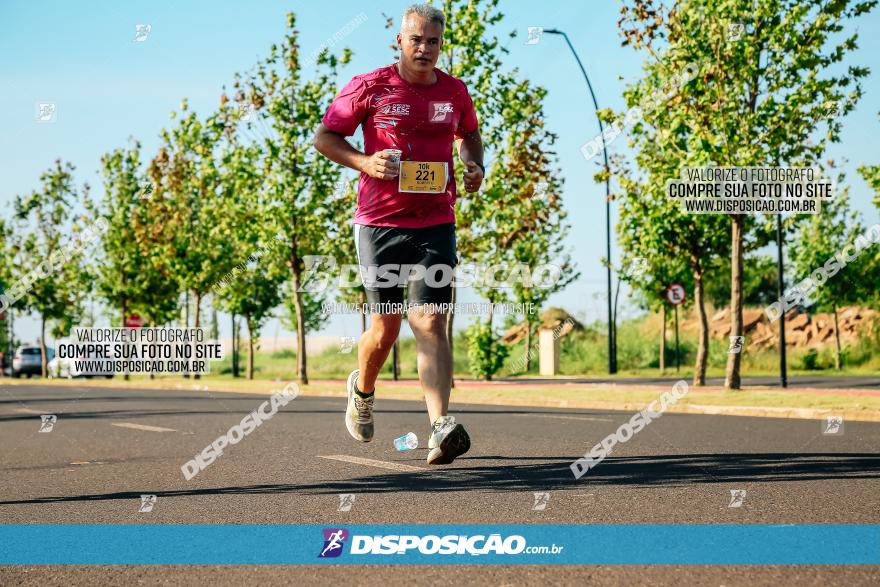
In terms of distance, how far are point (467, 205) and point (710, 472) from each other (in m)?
16.9

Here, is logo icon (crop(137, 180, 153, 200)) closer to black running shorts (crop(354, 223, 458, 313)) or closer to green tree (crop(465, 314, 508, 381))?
green tree (crop(465, 314, 508, 381))

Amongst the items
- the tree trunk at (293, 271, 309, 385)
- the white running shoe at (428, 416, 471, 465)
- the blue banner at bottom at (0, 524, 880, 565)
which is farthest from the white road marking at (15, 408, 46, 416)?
the white running shoe at (428, 416, 471, 465)

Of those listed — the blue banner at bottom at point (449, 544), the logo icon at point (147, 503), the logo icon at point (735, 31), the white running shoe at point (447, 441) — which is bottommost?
the logo icon at point (147, 503)

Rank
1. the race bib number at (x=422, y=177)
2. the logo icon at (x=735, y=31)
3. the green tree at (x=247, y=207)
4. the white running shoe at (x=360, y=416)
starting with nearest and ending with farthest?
the race bib number at (x=422, y=177) < the white running shoe at (x=360, y=416) < the logo icon at (x=735, y=31) < the green tree at (x=247, y=207)

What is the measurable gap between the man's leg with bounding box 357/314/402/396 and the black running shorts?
0.20 m

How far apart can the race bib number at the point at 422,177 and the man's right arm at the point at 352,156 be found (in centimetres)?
10

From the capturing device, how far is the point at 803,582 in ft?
12.2

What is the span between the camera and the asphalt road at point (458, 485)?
13.1 ft

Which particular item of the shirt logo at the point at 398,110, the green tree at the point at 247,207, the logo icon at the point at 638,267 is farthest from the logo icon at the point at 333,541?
the logo icon at the point at 638,267

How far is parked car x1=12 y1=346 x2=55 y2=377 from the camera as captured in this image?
5791 centimetres

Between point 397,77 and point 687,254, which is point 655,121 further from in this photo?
point 397,77

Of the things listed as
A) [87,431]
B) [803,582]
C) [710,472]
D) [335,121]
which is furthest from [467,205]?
[803,582]

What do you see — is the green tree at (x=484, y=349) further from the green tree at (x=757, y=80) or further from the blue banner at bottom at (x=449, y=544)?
the blue banner at bottom at (x=449, y=544)

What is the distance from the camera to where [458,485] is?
20.9ft
